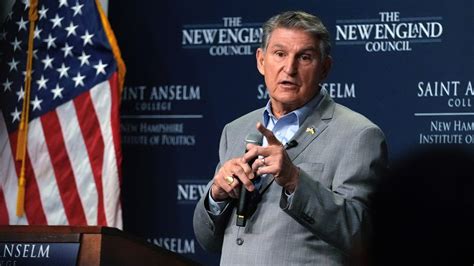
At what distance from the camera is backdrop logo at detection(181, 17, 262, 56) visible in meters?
5.80

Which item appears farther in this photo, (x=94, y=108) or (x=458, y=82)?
(x=94, y=108)

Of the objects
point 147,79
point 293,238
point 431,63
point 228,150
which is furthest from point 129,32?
point 293,238

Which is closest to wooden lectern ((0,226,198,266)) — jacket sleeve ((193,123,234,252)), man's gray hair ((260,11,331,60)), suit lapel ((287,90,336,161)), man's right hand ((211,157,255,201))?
jacket sleeve ((193,123,234,252))

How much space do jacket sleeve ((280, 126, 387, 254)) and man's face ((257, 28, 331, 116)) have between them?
0.30 meters

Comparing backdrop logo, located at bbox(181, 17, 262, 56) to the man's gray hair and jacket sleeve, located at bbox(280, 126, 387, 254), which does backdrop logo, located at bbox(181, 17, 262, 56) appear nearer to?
the man's gray hair

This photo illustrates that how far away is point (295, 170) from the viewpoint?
3.14 meters

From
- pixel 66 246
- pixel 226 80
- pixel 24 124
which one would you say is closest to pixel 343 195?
pixel 66 246

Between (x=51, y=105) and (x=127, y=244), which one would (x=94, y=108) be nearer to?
(x=51, y=105)

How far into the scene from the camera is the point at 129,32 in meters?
6.14

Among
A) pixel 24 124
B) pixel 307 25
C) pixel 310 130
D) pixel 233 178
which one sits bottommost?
pixel 24 124

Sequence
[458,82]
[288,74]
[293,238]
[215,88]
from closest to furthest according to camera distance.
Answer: [293,238]
[288,74]
[458,82]
[215,88]

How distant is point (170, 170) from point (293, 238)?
109 inches

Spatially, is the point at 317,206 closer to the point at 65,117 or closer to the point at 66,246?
the point at 66,246

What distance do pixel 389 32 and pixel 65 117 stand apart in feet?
6.74
